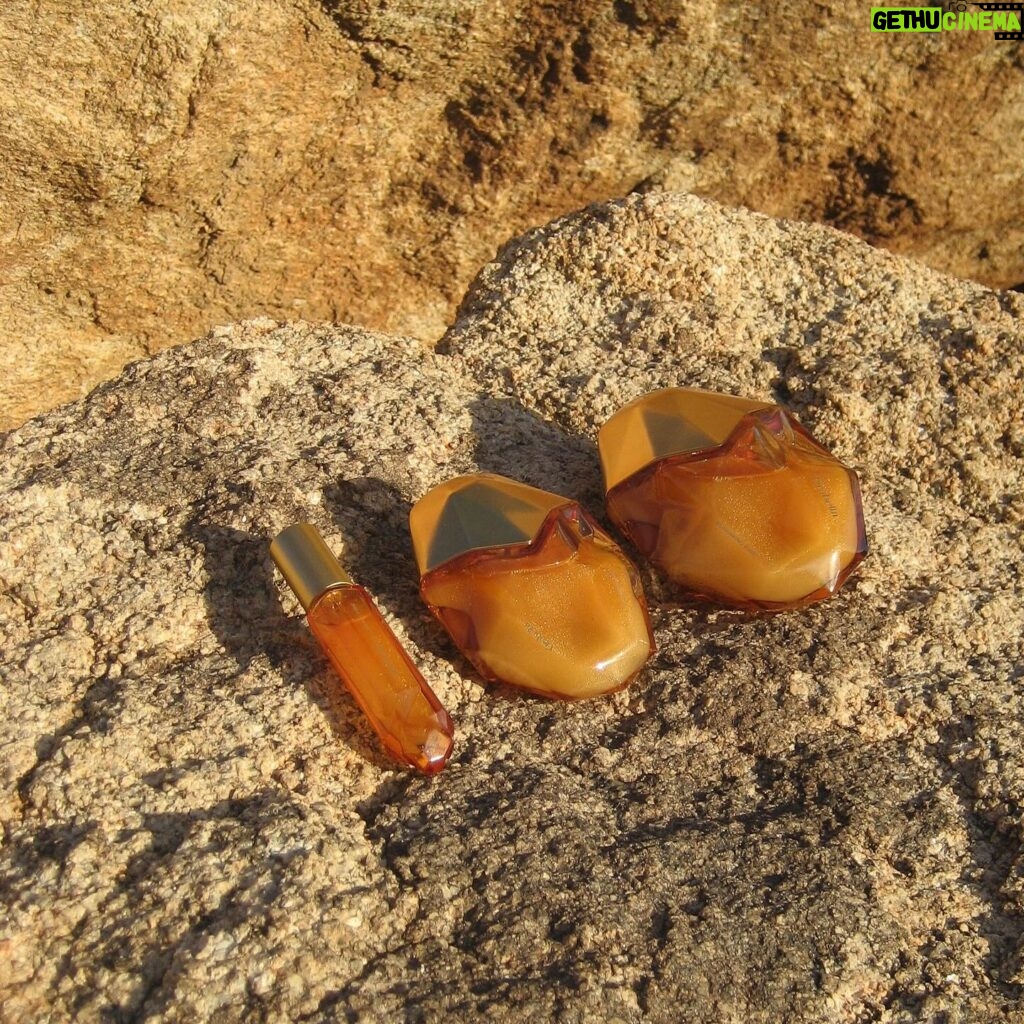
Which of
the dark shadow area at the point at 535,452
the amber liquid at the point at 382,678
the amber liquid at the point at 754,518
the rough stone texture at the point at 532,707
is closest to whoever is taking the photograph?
the rough stone texture at the point at 532,707

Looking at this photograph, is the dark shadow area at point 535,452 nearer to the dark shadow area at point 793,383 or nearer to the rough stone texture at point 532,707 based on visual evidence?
the rough stone texture at point 532,707

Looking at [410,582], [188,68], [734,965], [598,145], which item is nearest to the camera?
[734,965]

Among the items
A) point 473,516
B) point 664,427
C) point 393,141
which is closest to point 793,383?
point 664,427

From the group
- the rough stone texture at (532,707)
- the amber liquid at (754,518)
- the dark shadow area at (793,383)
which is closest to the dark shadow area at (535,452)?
the rough stone texture at (532,707)

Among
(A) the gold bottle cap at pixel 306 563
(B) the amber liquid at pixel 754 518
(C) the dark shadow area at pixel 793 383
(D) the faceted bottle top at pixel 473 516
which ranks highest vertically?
(A) the gold bottle cap at pixel 306 563

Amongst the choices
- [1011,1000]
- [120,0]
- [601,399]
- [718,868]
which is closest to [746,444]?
[601,399]

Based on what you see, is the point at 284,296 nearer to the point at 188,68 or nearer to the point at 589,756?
the point at 188,68
